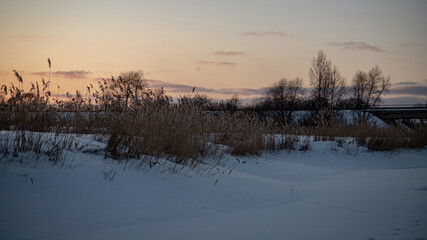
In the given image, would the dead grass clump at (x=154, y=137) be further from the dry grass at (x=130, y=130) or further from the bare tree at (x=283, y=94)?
the bare tree at (x=283, y=94)

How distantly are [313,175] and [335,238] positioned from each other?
4.62 metres

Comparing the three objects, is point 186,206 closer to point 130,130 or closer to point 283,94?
point 130,130

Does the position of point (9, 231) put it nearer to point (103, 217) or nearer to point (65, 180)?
point (103, 217)

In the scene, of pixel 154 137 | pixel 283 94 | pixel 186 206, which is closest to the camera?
pixel 186 206

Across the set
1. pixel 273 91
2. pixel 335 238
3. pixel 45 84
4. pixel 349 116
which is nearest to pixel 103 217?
pixel 335 238

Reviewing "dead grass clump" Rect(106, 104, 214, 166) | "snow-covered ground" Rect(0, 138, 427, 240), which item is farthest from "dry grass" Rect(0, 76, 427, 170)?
"snow-covered ground" Rect(0, 138, 427, 240)

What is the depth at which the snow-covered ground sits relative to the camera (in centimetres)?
261

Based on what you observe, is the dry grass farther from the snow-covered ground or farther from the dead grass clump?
the snow-covered ground

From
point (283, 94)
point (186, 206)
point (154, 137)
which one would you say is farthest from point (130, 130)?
point (283, 94)

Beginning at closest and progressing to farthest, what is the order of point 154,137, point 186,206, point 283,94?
1. point 186,206
2. point 154,137
3. point 283,94

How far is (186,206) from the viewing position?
137 inches

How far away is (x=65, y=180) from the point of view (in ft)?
11.0

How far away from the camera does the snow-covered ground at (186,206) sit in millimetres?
2609

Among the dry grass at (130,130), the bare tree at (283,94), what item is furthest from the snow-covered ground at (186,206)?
the bare tree at (283,94)
